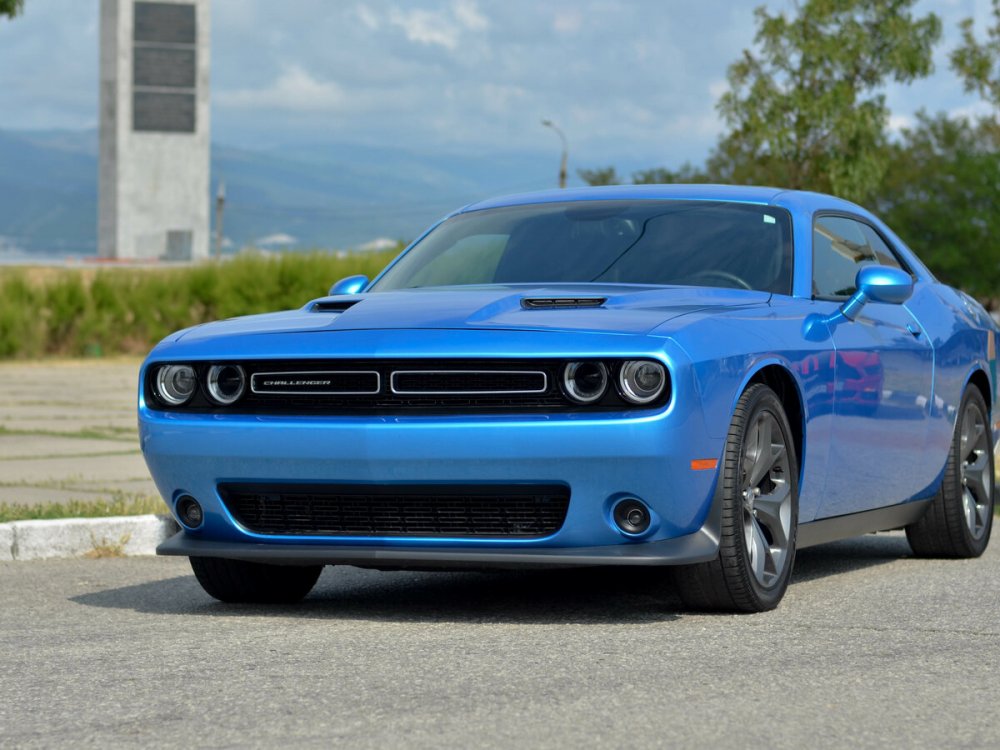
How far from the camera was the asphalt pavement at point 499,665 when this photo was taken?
13.7 ft

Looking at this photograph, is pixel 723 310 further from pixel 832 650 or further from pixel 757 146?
pixel 757 146

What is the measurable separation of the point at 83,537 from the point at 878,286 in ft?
12.1

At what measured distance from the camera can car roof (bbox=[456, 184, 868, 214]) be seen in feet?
23.5

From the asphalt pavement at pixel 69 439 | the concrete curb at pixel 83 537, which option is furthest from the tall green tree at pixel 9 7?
the concrete curb at pixel 83 537

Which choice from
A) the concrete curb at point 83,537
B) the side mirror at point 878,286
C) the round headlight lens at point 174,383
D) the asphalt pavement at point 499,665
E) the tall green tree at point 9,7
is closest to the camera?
the asphalt pavement at point 499,665

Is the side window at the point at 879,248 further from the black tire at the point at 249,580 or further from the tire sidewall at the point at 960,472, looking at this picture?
the black tire at the point at 249,580

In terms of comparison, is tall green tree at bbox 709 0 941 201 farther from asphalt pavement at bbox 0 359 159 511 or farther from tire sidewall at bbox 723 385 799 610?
tire sidewall at bbox 723 385 799 610

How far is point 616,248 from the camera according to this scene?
6871mm

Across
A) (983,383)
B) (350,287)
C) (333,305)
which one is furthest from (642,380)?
(983,383)

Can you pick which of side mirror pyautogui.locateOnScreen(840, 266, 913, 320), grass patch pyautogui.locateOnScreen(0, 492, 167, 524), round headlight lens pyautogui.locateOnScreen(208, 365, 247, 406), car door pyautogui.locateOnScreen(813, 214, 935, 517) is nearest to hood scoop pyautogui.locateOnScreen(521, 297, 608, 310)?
round headlight lens pyautogui.locateOnScreen(208, 365, 247, 406)

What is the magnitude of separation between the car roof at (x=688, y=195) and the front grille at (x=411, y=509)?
184cm

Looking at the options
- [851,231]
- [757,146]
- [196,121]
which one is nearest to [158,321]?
[757,146]

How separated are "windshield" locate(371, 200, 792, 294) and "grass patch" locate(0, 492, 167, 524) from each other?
6.91ft

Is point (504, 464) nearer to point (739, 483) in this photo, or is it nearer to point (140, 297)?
point (739, 483)
